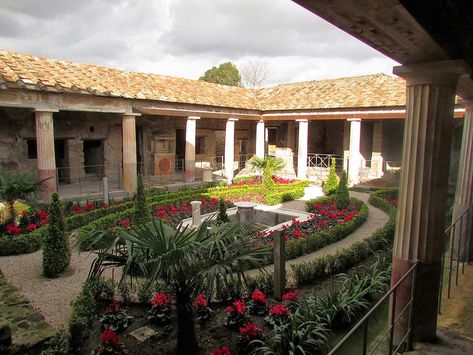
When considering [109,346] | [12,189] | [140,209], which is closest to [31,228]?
[12,189]

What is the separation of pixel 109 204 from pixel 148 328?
7394 millimetres

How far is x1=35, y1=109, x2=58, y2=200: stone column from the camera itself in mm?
11461

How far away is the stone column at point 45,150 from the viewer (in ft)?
37.6

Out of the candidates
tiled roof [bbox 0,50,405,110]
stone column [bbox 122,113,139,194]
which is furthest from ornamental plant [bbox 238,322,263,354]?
stone column [bbox 122,113,139,194]

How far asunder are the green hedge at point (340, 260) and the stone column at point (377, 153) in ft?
34.1

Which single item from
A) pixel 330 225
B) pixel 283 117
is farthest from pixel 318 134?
pixel 330 225

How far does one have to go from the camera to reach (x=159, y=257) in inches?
123

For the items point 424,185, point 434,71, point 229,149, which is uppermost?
point 434,71

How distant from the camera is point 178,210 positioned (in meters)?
11.4

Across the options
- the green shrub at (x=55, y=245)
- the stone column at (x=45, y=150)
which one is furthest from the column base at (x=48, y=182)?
the green shrub at (x=55, y=245)

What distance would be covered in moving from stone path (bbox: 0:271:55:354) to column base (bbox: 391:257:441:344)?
394 cm

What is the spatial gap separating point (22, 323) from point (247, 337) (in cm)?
274

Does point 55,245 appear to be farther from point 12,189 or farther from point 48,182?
point 48,182

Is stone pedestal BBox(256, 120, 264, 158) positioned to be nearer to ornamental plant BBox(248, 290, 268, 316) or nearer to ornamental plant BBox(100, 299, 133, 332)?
ornamental plant BBox(248, 290, 268, 316)
